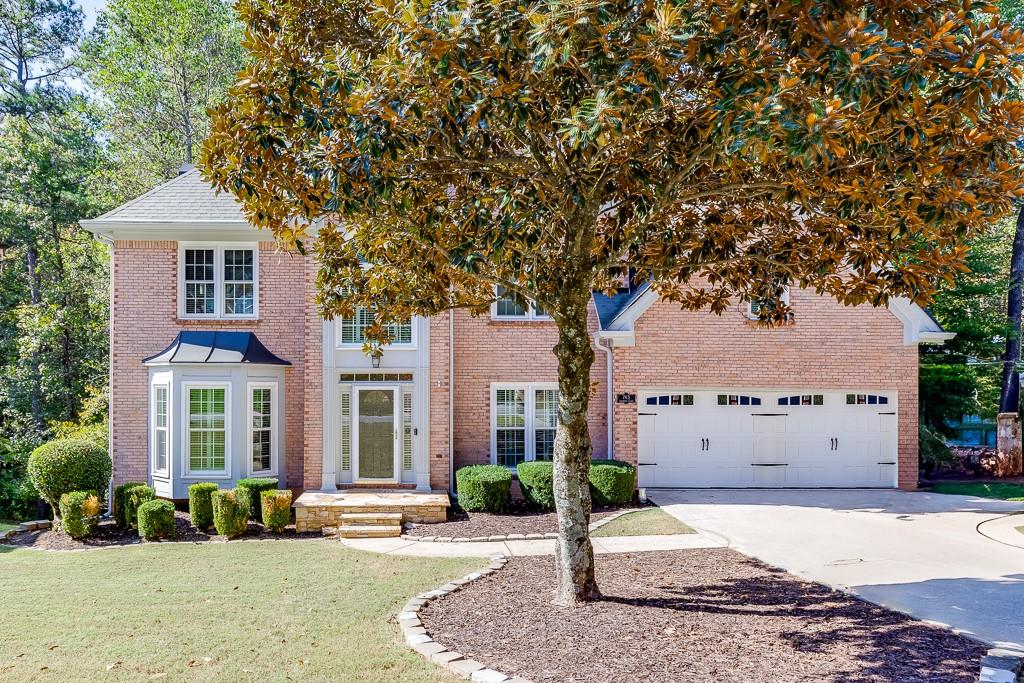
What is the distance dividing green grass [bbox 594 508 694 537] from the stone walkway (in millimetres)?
291

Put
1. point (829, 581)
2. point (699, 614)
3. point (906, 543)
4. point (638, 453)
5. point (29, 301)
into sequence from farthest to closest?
point (29, 301) < point (638, 453) < point (906, 543) < point (829, 581) < point (699, 614)

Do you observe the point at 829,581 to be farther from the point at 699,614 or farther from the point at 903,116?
the point at 903,116

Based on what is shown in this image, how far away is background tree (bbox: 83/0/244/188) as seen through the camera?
1037 inches

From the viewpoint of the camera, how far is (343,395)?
14781mm

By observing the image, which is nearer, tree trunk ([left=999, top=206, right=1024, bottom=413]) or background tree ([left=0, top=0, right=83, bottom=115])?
tree trunk ([left=999, top=206, right=1024, bottom=413])

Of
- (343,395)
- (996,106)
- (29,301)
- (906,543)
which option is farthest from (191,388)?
(996,106)

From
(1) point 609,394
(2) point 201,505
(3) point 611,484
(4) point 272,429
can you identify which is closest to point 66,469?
(2) point 201,505

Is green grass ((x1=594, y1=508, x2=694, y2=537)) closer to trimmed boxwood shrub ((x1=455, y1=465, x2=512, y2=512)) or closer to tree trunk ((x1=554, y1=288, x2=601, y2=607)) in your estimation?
trimmed boxwood shrub ((x1=455, y1=465, x2=512, y2=512))

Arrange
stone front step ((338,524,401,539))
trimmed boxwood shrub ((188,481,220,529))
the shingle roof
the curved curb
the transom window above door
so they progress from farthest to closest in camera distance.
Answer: the shingle roof, the transom window above door, trimmed boxwood shrub ((188,481,220,529)), stone front step ((338,524,401,539)), the curved curb

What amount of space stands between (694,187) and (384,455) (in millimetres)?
9346

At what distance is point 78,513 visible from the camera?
41.6 ft

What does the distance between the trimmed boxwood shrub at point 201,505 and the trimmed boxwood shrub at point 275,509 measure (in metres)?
1.08

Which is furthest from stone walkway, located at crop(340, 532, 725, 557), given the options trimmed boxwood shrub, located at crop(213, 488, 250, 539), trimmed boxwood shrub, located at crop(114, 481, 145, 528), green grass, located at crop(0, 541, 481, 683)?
trimmed boxwood shrub, located at crop(114, 481, 145, 528)

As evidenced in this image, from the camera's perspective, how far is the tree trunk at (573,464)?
7602 mm
